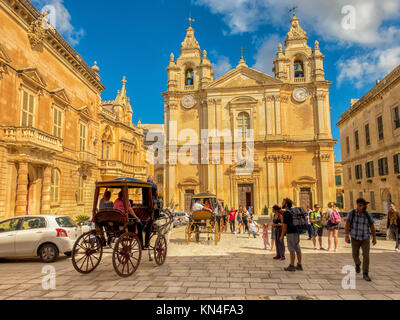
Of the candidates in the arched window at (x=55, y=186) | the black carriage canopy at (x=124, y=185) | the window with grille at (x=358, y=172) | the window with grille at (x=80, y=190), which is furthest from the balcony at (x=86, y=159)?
the window with grille at (x=358, y=172)

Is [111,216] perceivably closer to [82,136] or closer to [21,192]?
[21,192]

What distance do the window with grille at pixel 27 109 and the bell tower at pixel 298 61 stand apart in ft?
83.0

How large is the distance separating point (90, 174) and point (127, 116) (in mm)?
13020

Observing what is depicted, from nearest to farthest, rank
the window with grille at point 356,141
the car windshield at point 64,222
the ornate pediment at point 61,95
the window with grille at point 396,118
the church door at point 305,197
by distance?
the car windshield at point 64,222
the ornate pediment at point 61,95
the window with grille at point 396,118
the window with grille at point 356,141
the church door at point 305,197

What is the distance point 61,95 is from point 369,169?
24985mm

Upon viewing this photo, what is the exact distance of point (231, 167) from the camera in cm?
3002

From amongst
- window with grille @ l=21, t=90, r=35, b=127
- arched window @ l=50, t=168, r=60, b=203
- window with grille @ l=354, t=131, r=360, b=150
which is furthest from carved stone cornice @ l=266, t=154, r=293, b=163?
window with grille @ l=21, t=90, r=35, b=127

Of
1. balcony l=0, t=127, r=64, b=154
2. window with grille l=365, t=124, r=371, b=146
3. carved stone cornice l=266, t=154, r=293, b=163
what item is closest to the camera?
balcony l=0, t=127, r=64, b=154

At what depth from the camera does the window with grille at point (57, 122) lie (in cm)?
1628

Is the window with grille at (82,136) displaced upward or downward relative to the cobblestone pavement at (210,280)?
upward

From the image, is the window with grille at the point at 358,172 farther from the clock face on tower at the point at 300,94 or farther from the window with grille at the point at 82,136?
the window with grille at the point at 82,136

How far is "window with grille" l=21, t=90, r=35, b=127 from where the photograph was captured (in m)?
13.6

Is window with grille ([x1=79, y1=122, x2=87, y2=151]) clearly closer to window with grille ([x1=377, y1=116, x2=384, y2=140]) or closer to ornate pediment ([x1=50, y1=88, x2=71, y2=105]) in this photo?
ornate pediment ([x1=50, y1=88, x2=71, y2=105])

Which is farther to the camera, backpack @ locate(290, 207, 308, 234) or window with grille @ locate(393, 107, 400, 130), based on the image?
window with grille @ locate(393, 107, 400, 130)
